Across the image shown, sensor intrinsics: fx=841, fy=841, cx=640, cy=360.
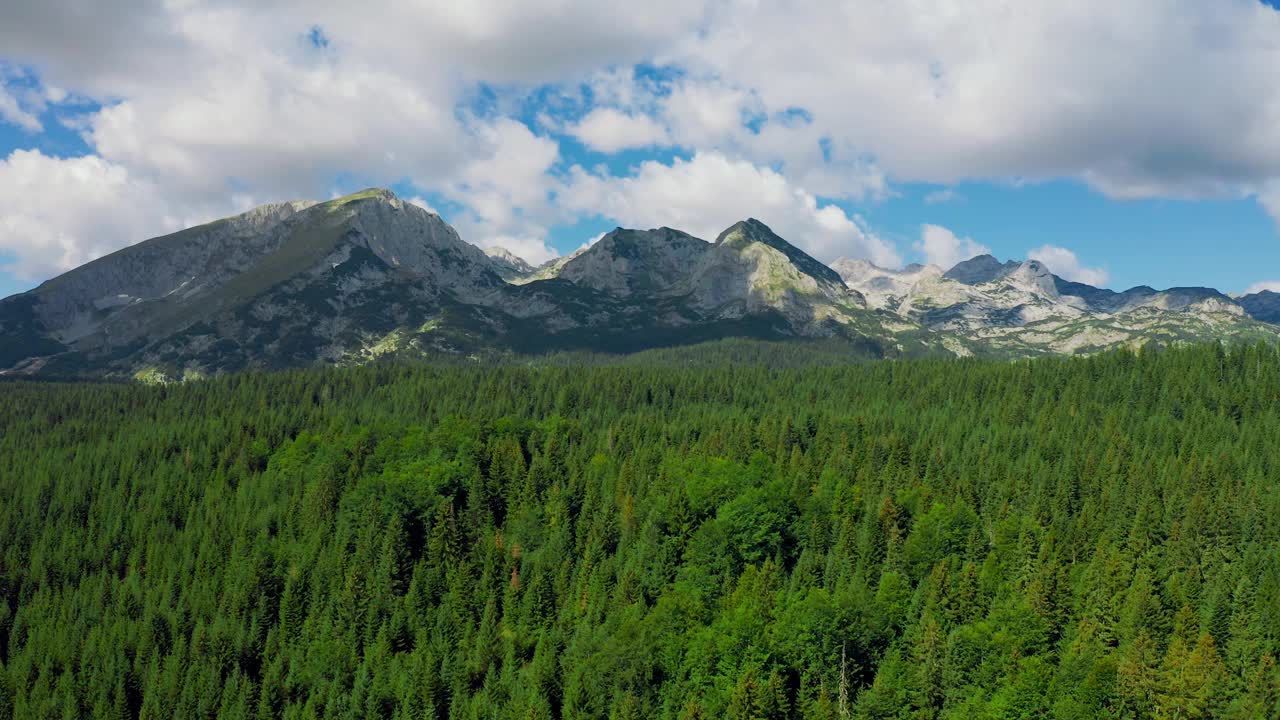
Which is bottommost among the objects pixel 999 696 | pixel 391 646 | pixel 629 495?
pixel 391 646

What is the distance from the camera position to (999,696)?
66.4 metres

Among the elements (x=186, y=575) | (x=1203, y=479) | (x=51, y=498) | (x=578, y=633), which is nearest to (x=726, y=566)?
(x=578, y=633)

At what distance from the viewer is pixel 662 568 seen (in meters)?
104

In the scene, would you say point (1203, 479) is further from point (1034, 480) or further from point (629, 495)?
point (629, 495)

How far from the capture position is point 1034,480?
125 m

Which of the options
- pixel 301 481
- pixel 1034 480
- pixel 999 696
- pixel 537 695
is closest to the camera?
pixel 999 696

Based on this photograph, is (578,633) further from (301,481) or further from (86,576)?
(86,576)

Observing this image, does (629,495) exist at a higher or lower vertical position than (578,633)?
higher

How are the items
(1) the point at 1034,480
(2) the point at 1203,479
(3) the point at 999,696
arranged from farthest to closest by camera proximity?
1. (1) the point at 1034,480
2. (2) the point at 1203,479
3. (3) the point at 999,696

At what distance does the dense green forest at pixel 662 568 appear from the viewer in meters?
77.1

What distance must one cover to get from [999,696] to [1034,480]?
66680 millimetres

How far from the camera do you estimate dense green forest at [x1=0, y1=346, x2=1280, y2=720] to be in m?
77.1

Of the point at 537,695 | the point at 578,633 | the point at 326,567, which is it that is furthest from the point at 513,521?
the point at 537,695

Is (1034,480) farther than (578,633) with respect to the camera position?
Yes
